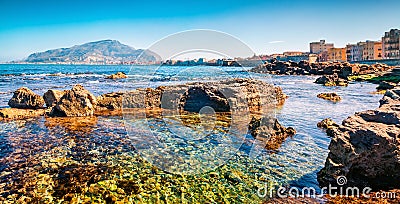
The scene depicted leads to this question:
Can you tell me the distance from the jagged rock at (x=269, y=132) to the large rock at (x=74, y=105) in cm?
797

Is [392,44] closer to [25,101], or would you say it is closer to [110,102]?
[110,102]

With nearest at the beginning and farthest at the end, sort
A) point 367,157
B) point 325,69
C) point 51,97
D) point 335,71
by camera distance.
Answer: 1. point 367,157
2. point 51,97
3. point 335,71
4. point 325,69

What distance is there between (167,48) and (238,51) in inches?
82.2

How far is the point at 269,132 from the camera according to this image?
10023 mm

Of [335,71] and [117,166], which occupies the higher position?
[335,71]

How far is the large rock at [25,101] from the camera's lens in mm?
15000

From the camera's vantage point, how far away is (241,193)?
6.06 m

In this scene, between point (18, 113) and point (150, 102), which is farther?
point (150, 102)

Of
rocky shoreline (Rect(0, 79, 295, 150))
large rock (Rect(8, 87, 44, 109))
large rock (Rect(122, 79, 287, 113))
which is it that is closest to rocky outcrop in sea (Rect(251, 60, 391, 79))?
large rock (Rect(122, 79, 287, 113))

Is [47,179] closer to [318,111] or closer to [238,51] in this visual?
[238,51]

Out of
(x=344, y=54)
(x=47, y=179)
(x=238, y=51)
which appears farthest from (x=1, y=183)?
(x=344, y=54)

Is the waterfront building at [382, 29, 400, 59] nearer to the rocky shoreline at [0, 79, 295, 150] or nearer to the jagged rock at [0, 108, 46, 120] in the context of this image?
the rocky shoreline at [0, 79, 295, 150]

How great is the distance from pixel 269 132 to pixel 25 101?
40.7 ft

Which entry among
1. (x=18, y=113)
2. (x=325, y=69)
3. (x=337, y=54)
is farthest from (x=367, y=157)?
(x=337, y=54)
